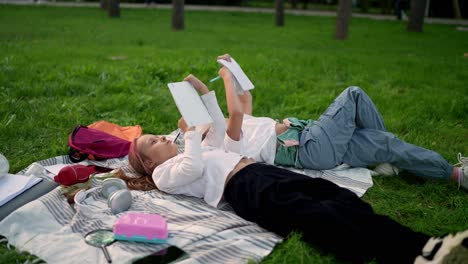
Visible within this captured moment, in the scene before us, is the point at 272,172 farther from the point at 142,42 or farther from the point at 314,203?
the point at 142,42

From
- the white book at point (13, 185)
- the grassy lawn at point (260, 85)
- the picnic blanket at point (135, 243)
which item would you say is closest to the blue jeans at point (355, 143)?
the grassy lawn at point (260, 85)

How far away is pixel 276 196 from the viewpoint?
2764mm

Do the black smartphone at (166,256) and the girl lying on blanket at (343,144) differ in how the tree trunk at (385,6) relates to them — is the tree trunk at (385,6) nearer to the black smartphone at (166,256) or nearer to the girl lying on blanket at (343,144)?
the girl lying on blanket at (343,144)

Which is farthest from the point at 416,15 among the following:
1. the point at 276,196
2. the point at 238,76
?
the point at 276,196

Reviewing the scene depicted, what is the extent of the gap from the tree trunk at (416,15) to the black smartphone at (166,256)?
443 inches

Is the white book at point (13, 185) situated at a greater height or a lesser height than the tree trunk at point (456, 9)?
lesser

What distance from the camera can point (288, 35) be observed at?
11211 millimetres

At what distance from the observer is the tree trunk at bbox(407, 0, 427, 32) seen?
12.1m

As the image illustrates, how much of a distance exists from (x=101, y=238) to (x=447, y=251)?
5.63ft

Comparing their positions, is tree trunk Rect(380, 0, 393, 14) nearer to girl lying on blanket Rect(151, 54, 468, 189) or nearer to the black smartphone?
girl lying on blanket Rect(151, 54, 468, 189)

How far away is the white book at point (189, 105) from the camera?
9.53ft

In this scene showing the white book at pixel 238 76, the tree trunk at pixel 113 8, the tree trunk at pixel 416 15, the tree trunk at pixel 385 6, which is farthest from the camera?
the tree trunk at pixel 385 6

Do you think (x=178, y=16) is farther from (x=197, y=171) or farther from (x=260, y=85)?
(x=197, y=171)

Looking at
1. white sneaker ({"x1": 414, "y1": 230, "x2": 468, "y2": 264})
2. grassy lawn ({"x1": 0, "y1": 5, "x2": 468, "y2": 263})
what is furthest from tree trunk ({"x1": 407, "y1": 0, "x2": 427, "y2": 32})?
white sneaker ({"x1": 414, "y1": 230, "x2": 468, "y2": 264})
